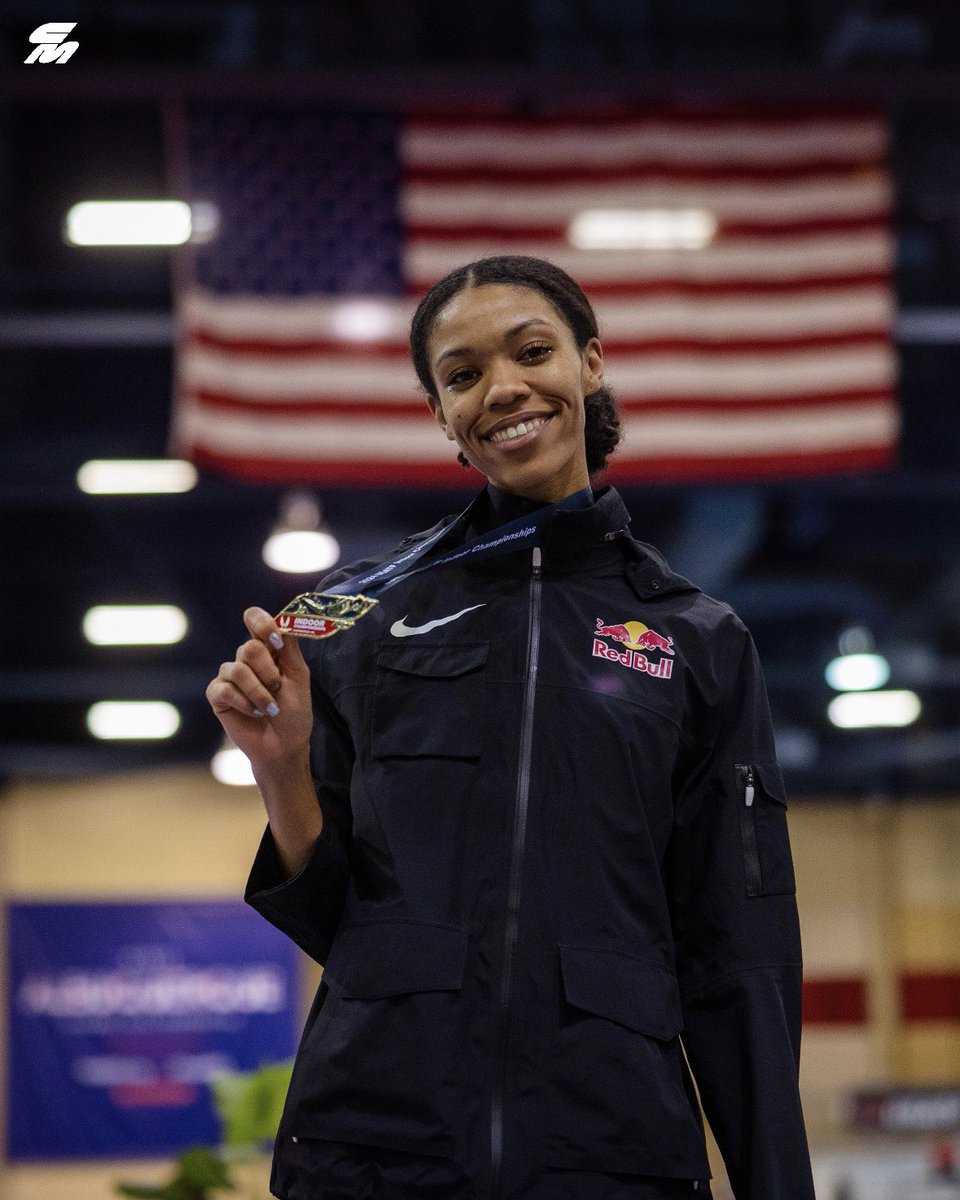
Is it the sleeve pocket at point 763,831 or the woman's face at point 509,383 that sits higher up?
the woman's face at point 509,383

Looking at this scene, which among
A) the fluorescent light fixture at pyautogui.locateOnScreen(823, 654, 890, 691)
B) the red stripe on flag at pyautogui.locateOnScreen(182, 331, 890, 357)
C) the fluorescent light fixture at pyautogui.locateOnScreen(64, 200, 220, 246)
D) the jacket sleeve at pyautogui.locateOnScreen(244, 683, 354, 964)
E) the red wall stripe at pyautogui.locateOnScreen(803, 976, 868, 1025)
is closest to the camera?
the jacket sleeve at pyautogui.locateOnScreen(244, 683, 354, 964)

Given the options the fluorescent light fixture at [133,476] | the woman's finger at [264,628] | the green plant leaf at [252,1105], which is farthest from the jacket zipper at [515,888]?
the fluorescent light fixture at [133,476]

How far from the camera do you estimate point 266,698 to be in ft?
5.87

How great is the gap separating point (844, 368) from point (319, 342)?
5.96ft

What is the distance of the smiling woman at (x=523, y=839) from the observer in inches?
66.2

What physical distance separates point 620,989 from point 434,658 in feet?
1.44

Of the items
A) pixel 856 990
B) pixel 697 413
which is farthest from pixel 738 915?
pixel 856 990

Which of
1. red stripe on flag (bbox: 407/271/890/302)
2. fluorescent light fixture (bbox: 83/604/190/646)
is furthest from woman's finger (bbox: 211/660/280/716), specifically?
fluorescent light fixture (bbox: 83/604/190/646)

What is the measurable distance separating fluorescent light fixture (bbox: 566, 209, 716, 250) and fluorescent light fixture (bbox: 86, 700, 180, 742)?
10319 millimetres

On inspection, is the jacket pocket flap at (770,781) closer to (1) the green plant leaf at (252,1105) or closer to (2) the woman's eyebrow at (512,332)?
(2) the woman's eyebrow at (512,332)

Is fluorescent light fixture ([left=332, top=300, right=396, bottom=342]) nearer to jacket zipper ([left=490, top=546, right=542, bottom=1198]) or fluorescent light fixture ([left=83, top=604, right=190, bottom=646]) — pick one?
jacket zipper ([left=490, top=546, right=542, bottom=1198])

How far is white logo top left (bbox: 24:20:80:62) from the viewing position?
18.3 feet

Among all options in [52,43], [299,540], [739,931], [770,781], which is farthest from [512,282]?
[299,540]

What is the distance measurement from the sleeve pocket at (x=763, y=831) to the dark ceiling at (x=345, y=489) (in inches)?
152
